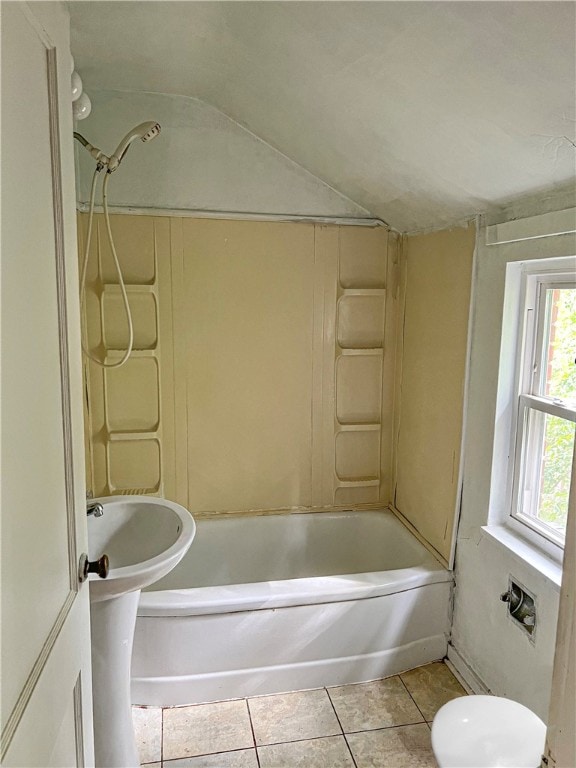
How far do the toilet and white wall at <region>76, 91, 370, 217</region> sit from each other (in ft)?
7.01

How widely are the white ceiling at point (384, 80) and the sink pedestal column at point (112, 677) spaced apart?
1.68m

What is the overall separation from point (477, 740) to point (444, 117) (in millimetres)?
1703

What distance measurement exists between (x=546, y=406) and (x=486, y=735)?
1031mm

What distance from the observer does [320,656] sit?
2.25 meters

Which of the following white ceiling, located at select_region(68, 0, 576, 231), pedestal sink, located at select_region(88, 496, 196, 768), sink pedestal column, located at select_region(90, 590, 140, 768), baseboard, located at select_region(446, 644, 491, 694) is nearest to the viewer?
white ceiling, located at select_region(68, 0, 576, 231)

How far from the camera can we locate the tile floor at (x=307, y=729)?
1899 millimetres

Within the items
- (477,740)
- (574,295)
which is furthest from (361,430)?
(477,740)

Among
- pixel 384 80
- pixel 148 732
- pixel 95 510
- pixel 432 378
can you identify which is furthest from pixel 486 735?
pixel 384 80

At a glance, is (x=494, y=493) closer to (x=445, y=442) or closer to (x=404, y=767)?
(x=445, y=442)

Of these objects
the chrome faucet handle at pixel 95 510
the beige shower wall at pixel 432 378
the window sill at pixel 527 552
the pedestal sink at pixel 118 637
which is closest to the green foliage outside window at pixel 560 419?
the window sill at pixel 527 552

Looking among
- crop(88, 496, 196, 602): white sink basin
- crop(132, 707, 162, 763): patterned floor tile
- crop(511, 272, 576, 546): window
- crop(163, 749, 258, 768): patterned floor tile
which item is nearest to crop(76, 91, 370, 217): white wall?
crop(511, 272, 576, 546): window

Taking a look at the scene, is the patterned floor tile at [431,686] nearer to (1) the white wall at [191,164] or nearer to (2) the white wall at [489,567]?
(2) the white wall at [489,567]

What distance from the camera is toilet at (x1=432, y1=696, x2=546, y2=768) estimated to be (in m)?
1.40

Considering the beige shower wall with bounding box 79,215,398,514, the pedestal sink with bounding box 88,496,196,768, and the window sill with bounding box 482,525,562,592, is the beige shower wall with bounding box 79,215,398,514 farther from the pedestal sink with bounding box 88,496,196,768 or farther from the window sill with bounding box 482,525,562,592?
the window sill with bounding box 482,525,562,592
